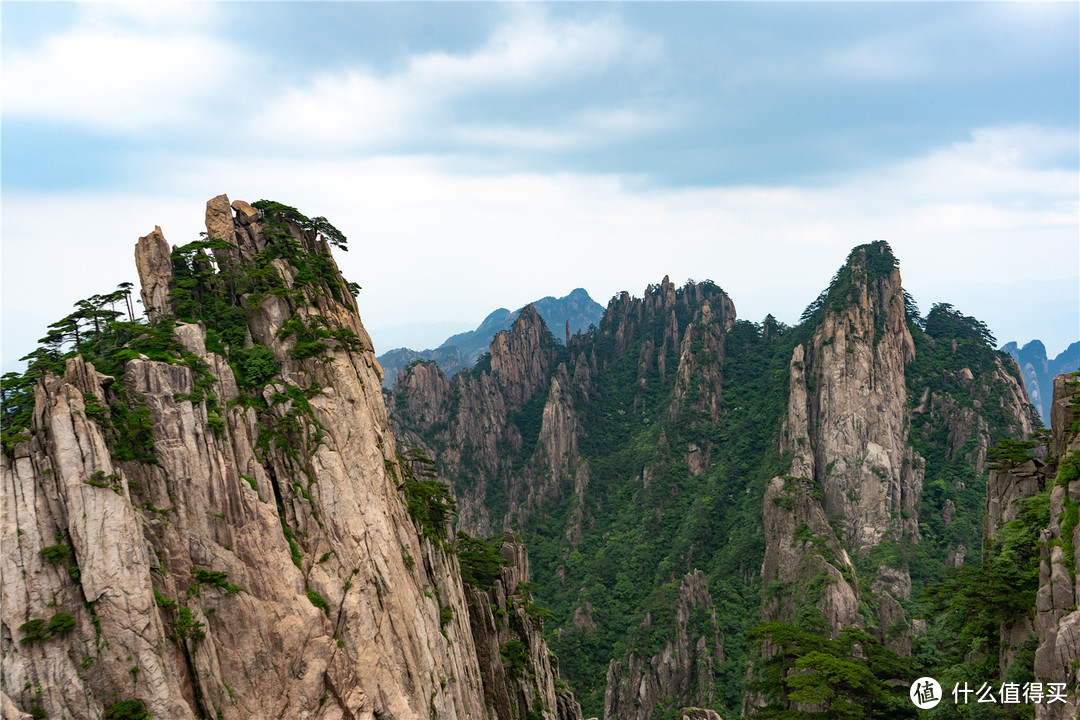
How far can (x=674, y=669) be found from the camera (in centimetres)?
8088

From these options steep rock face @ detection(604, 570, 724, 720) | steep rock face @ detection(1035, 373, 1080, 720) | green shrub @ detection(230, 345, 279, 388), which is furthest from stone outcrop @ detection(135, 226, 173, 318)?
steep rock face @ detection(604, 570, 724, 720)

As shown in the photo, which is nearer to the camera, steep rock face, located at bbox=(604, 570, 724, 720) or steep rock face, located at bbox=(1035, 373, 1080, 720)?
steep rock face, located at bbox=(1035, 373, 1080, 720)

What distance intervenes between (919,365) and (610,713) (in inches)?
2840

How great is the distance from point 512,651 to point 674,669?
139ft

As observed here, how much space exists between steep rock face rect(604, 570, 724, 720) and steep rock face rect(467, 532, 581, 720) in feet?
96.9

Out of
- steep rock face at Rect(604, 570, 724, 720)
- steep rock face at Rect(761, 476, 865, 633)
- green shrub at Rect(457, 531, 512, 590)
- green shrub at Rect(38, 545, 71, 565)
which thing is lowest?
steep rock face at Rect(604, 570, 724, 720)

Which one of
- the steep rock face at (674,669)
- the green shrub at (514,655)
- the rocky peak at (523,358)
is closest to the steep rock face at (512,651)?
the green shrub at (514,655)

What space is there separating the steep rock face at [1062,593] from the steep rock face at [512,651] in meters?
31.7

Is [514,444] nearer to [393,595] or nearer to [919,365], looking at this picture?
[919,365]

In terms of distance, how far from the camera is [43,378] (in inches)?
947

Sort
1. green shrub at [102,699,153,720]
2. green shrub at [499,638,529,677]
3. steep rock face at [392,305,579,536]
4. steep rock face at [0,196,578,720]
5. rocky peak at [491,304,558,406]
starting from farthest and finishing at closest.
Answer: rocky peak at [491,304,558,406], steep rock face at [392,305,579,536], green shrub at [499,638,529,677], steep rock face at [0,196,578,720], green shrub at [102,699,153,720]

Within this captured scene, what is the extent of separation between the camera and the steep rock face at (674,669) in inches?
3105

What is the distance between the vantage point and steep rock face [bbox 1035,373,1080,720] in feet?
72.4

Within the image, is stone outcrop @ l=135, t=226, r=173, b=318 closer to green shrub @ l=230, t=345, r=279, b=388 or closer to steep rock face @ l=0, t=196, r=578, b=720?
steep rock face @ l=0, t=196, r=578, b=720
